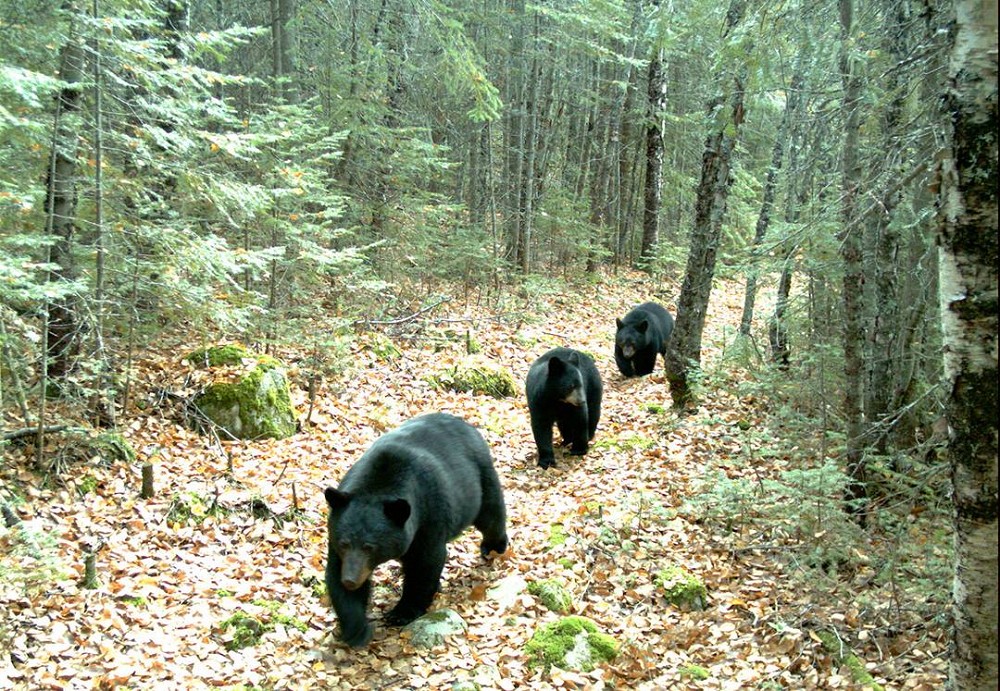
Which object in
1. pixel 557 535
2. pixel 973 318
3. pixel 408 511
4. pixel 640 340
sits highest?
pixel 973 318

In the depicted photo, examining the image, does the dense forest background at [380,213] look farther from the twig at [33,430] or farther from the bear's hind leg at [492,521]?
the bear's hind leg at [492,521]

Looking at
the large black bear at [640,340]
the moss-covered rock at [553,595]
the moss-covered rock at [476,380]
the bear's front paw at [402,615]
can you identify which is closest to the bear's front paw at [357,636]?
the bear's front paw at [402,615]

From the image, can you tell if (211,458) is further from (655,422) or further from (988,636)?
(988,636)

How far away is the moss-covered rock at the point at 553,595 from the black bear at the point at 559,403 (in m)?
3.25

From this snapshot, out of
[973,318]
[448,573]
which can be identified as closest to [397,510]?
[448,573]

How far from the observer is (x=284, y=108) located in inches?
412

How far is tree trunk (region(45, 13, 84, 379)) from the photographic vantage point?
734cm

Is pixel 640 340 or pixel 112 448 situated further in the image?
pixel 640 340

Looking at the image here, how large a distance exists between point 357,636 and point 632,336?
9.36 m

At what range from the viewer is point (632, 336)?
45.0 ft

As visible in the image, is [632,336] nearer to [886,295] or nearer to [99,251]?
[886,295]

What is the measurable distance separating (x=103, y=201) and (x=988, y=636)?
8729 millimetres

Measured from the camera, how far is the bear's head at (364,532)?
5246 mm

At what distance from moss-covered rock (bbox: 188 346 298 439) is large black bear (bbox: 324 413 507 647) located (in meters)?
3.43
